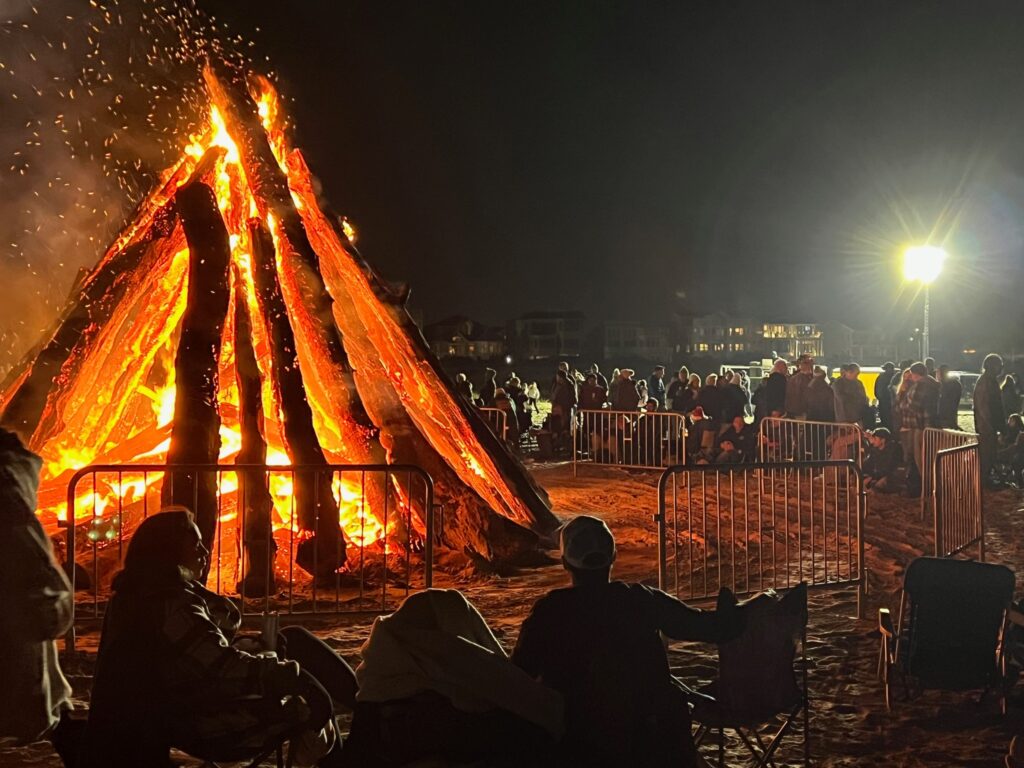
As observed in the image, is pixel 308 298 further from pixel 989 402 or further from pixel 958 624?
pixel 989 402

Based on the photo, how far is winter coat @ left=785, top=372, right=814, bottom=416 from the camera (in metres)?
16.3

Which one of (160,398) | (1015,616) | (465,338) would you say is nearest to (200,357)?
(160,398)

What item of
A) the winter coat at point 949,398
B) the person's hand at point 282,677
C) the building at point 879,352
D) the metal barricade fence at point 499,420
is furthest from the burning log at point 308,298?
the building at point 879,352

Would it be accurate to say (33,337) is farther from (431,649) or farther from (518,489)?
(431,649)

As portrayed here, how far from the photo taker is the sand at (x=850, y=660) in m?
5.34

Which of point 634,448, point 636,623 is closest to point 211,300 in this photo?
point 636,623

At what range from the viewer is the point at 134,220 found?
11.5 m

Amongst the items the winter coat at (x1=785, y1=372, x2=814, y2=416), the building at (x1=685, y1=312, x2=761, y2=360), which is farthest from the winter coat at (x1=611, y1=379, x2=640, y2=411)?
the building at (x1=685, y1=312, x2=761, y2=360)

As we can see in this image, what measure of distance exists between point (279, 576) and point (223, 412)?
8.71 feet

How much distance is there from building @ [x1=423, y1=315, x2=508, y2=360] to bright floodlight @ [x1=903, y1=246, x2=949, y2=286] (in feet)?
209

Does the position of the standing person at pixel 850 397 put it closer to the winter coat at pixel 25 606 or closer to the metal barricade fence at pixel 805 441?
the metal barricade fence at pixel 805 441

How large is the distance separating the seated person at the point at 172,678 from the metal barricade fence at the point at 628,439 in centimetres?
1338

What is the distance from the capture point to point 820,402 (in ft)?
52.7

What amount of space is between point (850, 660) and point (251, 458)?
5.79 m
